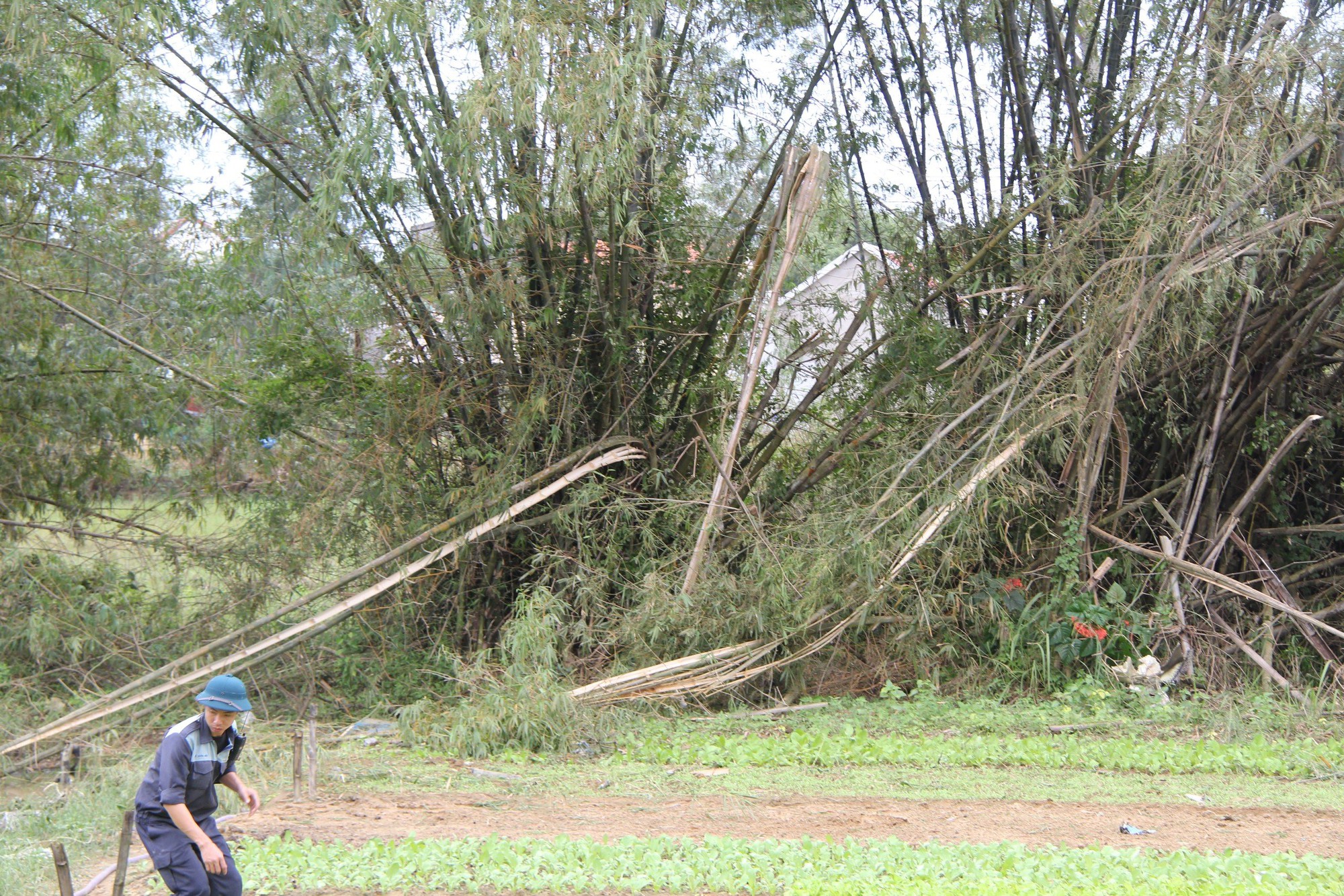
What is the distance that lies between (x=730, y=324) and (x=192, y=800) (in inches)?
201

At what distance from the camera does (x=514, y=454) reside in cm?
748

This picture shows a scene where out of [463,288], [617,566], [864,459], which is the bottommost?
[617,566]

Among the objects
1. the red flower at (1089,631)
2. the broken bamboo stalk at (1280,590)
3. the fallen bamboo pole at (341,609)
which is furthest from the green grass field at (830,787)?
the broken bamboo stalk at (1280,590)

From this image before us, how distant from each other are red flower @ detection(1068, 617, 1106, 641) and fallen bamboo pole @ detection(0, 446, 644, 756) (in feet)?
10.0

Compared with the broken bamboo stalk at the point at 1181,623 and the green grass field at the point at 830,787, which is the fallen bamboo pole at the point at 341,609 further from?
the broken bamboo stalk at the point at 1181,623

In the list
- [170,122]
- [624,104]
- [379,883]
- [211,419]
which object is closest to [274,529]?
[211,419]

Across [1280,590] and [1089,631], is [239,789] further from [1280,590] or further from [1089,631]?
[1280,590]

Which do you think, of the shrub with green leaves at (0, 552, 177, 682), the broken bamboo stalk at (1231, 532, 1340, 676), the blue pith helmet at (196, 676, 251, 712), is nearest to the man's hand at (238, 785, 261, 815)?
A: the blue pith helmet at (196, 676, 251, 712)

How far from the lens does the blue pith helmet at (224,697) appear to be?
3.44 m

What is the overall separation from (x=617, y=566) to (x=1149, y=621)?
3.45 m

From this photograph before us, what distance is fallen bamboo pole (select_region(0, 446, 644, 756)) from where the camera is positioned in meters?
Answer: 6.54

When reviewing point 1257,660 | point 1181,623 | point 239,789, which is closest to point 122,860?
point 239,789

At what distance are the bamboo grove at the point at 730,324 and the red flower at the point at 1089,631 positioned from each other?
4cm

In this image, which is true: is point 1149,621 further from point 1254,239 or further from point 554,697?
point 554,697
